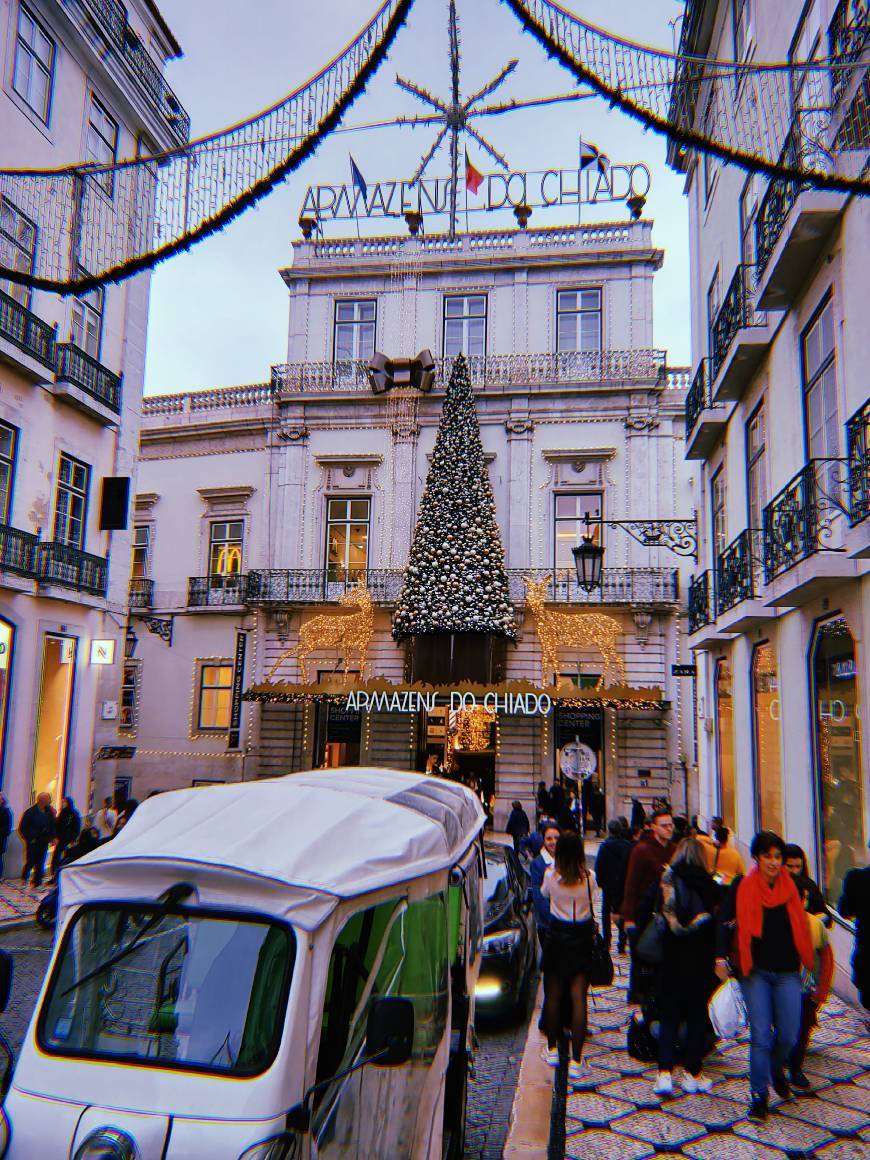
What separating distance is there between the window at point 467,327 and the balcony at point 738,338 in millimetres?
14729

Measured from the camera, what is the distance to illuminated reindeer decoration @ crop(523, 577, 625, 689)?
24938 mm

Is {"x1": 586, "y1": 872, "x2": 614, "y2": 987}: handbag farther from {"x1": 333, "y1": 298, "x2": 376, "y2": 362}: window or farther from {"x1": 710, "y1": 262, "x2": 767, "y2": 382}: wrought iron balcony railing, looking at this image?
{"x1": 333, "y1": 298, "x2": 376, "y2": 362}: window

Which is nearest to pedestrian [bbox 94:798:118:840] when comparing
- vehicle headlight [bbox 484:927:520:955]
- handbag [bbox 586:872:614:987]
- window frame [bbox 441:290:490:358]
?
vehicle headlight [bbox 484:927:520:955]

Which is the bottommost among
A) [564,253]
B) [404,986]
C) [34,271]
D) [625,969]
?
[625,969]

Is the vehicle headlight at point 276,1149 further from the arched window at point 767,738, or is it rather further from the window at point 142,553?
the window at point 142,553

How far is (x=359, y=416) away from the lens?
95.9 ft

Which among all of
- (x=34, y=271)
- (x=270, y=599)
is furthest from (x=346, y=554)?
(x=34, y=271)

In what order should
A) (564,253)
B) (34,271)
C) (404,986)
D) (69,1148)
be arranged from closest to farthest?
(69,1148) < (404,986) < (34,271) < (564,253)

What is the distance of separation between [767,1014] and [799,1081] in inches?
38.4

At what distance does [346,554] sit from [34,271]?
23470mm

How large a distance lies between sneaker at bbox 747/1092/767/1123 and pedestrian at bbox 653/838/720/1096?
536 mm

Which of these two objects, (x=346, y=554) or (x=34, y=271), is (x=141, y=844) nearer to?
(x=34, y=271)

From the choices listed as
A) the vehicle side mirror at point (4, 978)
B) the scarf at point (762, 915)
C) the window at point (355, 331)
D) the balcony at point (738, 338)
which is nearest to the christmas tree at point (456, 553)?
the window at point (355, 331)

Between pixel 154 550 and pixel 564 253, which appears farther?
pixel 154 550
